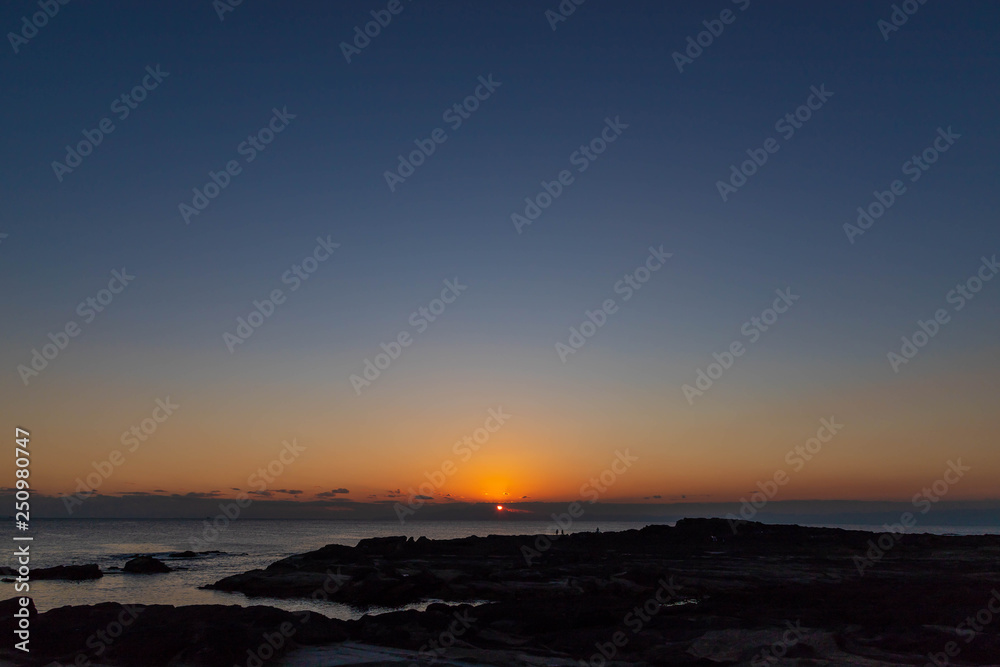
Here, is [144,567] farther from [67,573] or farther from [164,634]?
[164,634]

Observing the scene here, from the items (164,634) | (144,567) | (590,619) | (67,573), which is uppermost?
(164,634)

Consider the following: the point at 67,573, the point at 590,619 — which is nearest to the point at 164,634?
the point at 590,619

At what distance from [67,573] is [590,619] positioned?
53759 millimetres

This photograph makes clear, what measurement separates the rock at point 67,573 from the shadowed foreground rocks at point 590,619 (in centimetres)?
1711

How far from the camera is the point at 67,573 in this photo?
202ft

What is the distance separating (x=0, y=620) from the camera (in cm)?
2562

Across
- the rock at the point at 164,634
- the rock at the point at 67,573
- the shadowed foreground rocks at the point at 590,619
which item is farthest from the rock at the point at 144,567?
the rock at the point at 164,634

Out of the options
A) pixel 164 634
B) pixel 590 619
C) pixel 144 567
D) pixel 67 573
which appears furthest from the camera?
pixel 144 567

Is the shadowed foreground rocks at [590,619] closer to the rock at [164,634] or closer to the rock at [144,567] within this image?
the rock at [164,634]

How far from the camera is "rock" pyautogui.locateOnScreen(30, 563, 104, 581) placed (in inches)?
2390

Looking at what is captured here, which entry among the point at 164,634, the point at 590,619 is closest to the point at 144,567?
the point at 164,634

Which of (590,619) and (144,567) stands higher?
(590,619)

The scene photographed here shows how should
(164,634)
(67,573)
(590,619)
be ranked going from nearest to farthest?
1. (164,634)
2. (590,619)
3. (67,573)

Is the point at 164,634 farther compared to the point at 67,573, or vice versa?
the point at 67,573
